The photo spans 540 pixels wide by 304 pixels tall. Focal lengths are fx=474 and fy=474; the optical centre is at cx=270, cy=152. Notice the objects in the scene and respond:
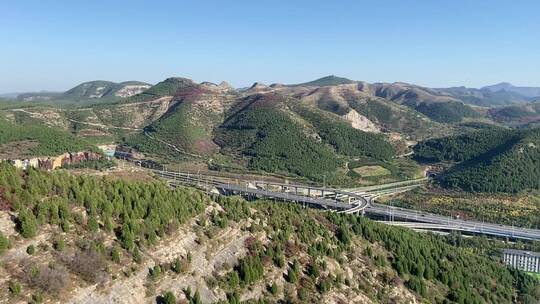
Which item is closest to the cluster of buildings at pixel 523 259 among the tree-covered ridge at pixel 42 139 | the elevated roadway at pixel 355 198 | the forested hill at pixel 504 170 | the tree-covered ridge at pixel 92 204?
the elevated roadway at pixel 355 198

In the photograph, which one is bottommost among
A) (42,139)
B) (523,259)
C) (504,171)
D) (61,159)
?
(523,259)

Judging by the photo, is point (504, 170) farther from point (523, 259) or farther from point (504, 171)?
point (523, 259)

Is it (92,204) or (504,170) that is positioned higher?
(92,204)

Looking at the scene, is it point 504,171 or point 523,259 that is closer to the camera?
point 523,259

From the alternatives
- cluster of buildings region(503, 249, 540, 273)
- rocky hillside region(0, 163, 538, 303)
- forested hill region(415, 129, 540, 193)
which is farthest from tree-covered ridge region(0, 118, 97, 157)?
forested hill region(415, 129, 540, 193)

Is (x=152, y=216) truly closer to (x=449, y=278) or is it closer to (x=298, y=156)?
(x=449, y=278)

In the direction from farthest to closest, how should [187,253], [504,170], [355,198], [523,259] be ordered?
[504,170] → [355,198] → [523,259] → [187,253]

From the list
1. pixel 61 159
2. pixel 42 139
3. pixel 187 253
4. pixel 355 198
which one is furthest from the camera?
pixel 42 139

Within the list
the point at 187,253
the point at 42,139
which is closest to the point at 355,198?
the point at 42,139
